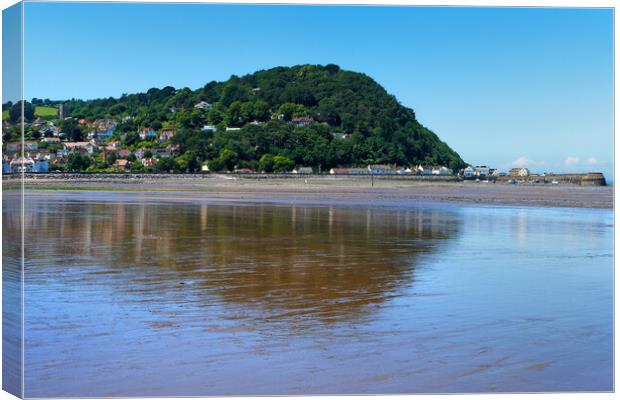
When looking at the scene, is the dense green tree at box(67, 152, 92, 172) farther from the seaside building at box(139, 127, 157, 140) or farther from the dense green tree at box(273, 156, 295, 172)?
the dense green tree at box(273, 156, 295, 172)

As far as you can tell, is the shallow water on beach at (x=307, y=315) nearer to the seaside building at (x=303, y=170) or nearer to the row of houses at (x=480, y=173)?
the seaside building at (x=303, y=170)

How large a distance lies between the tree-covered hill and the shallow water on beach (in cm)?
3089

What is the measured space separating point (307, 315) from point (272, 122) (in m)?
41.0

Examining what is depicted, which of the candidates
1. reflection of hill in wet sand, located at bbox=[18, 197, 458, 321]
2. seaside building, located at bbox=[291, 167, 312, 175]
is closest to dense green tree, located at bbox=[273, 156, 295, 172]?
seaside building, located at bbox=[291, 167, 312, 175]

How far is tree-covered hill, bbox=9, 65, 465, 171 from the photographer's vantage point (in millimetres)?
42766

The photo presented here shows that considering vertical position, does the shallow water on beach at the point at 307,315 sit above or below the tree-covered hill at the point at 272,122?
below

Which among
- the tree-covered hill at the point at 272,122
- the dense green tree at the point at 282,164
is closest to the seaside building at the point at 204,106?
the tree-covered hill at the point at 272,122

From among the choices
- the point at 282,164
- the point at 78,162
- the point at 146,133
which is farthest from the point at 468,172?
the point at 78,162

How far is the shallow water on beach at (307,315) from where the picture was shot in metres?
4.13

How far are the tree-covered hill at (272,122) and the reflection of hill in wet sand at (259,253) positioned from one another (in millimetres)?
25871

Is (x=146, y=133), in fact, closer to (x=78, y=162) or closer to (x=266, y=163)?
(x=78, y=162)

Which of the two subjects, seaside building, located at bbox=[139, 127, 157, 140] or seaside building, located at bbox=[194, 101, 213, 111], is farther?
seaside building, located at bbox=[139, 127, 157, 140]

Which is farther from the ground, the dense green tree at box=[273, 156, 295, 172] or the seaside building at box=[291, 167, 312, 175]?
the dense green tree at box=[273, 156, 295, 172]

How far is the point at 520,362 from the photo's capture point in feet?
14.8
